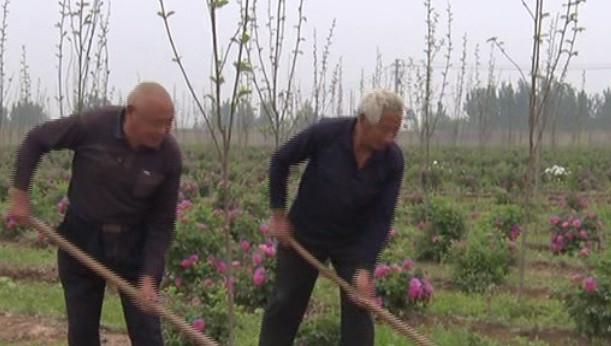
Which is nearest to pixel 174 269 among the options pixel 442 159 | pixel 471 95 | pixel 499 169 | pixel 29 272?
pixel 29 272

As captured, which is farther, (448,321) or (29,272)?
(29,272)

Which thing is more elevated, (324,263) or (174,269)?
(324,263)

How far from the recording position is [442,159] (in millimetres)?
24703

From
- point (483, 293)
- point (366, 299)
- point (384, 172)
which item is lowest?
point (483, 293)

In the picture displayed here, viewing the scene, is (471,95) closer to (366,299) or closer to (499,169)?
(499,169)

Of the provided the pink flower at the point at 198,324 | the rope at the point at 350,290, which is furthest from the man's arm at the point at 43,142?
the pink flower at the point at 198,324

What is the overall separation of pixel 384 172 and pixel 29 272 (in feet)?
16.5

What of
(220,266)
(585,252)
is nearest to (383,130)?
(220,266)

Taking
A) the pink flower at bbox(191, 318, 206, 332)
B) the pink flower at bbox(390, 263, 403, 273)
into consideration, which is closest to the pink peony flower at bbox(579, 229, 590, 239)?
the pink flower at bbox(390, 263, 403, 273)

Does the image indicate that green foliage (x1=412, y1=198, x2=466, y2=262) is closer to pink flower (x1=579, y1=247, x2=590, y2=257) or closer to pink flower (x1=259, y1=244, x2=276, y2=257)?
pink flower (x1=579, y1=247, x2=590, y2=257)

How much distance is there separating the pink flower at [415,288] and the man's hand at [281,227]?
8.56 feet

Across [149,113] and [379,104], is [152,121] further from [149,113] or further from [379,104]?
[379,104]

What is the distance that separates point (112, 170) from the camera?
377cm

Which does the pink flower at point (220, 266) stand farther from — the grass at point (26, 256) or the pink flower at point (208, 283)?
the grass at point (26, 256)
